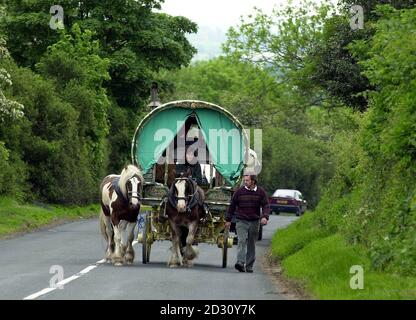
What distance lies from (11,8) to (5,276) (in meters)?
44.1

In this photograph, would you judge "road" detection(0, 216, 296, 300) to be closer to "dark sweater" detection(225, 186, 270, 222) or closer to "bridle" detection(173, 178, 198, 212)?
"dark sweater" detection(225, 186, 270, 222)

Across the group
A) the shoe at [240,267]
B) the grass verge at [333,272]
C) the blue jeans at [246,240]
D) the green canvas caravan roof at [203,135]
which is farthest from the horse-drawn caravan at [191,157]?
the grass verge at [333,272]

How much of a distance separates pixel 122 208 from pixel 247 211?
8.92 feet

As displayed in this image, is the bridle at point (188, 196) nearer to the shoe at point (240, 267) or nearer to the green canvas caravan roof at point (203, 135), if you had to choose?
the shoe at point (240, 267)

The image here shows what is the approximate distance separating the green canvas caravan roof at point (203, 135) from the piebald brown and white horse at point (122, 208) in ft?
5.03

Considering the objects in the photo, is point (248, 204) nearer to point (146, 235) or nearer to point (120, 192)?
point (146, 235)

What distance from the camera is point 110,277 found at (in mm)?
20797

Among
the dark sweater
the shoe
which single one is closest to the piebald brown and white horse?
the dark sweater

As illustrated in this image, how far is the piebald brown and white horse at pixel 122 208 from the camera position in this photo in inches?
934

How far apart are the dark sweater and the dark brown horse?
93 centimetres

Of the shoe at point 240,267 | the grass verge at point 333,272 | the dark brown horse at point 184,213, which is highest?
the dark brown horse at point 184,213

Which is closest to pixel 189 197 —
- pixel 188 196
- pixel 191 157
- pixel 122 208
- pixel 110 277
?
pixel 188 196
